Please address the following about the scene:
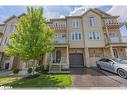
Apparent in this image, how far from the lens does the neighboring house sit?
42.7 ft

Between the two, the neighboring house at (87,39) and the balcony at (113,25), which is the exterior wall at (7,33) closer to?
the neighboring house at (87,39)

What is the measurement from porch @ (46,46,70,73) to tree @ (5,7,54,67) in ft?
8.80

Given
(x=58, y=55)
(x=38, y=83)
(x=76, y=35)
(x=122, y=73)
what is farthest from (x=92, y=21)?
(x=38, y=83)

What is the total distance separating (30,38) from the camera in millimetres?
7840

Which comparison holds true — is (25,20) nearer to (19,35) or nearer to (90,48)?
(19,35)

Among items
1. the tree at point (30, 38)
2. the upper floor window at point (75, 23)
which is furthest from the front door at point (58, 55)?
the tree at point (30, 38)

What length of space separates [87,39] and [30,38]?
7650 millimetres

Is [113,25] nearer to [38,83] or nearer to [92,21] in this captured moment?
[92,21]

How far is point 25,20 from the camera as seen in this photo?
26.9 ft

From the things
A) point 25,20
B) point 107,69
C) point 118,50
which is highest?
point 25,20
